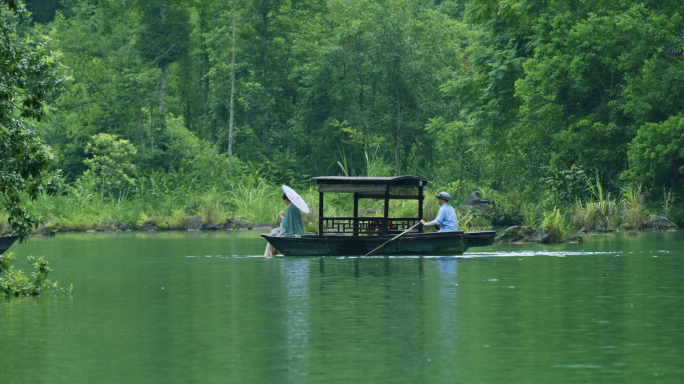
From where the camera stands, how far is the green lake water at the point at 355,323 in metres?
9.83

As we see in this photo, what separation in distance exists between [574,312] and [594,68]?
27.0 meters

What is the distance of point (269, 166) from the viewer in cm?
5359

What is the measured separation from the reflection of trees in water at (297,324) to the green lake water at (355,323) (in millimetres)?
33

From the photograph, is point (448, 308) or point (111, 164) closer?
point (448, 308)

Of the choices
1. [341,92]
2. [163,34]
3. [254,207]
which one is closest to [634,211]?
[254,207]

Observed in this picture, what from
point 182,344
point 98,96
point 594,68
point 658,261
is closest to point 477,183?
point 594,68

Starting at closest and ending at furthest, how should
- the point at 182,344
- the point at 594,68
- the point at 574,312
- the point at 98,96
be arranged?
1. the point at 182,344
2. the point at 574,312
3. the point at 594,68
4. the point at 98,96

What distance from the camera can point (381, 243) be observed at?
25953 mm

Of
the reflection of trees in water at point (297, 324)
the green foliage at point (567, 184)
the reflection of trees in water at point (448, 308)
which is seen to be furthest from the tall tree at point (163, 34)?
the reflection of trees in water at point (297, 324)

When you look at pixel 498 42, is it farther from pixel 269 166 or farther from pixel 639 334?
pixel 639 334

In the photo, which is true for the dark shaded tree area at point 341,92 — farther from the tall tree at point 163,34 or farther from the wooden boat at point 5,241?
the wooden boat at point 5,241

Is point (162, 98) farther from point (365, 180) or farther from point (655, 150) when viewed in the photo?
point (365, 180)

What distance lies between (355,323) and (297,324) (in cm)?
77

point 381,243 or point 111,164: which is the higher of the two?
point 111,164
